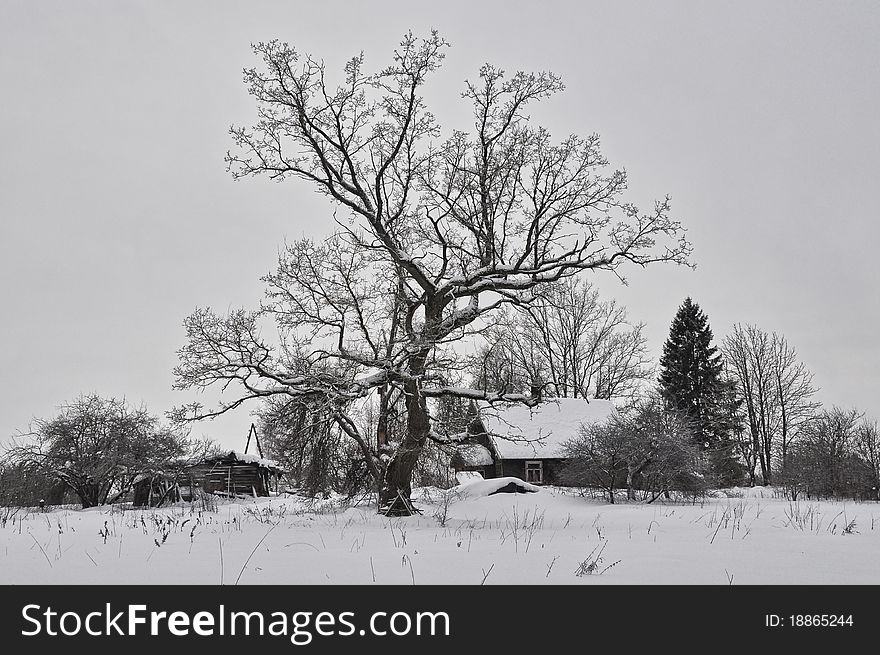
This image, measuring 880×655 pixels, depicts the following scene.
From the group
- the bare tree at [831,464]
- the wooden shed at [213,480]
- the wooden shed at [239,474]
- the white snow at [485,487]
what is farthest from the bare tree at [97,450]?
the bare tree at [831,464]

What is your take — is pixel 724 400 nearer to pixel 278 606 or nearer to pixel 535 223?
pixel 535 223

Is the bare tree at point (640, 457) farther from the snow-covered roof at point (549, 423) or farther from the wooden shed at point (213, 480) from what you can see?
the wooden shed at point (213, 480)

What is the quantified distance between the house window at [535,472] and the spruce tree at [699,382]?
34.0 feet

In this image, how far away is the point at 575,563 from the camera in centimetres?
620

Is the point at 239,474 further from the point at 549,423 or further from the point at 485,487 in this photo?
the point at 549,423

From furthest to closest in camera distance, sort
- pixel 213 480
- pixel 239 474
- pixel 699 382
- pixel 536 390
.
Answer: pixel 699 382, pixel 239 474, pixel 213 480, pixel 536 390

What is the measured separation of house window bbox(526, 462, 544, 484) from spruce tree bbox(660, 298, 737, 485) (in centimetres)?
1036

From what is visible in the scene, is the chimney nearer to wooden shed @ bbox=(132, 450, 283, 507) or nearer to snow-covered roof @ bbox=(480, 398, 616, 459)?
wooden shed @ bbox=(132, 450, 283, 507)

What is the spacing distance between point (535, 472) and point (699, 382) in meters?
13.9

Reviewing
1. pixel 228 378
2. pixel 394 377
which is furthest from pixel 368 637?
pixel 228 378

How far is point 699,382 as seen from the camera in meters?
42.3

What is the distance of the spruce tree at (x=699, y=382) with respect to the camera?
40688 millimetres

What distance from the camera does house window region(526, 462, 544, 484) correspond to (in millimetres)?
36312

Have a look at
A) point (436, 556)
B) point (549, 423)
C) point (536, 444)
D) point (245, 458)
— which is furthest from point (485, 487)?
point (436, 556)
